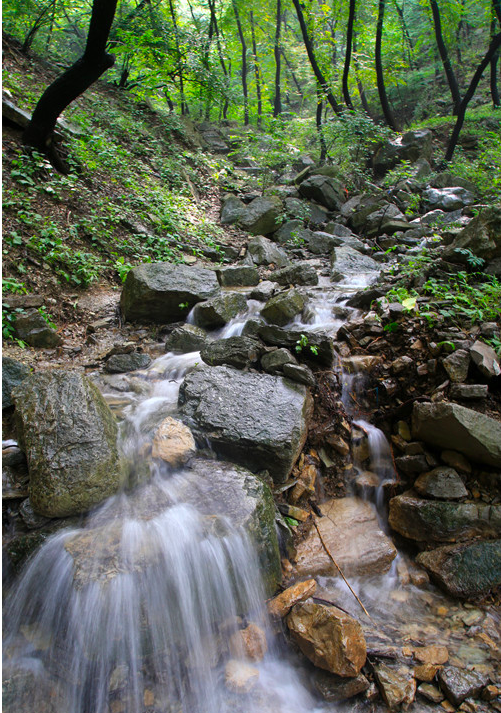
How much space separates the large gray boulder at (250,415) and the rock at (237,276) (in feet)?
12.1

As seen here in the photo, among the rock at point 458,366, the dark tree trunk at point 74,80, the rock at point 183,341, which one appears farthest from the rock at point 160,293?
the rock at point 458,366

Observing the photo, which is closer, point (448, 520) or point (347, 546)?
point (448, 520)

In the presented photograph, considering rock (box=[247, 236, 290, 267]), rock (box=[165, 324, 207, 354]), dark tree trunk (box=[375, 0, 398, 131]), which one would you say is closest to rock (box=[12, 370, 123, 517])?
rock (box=[165, 324, 207, 354])

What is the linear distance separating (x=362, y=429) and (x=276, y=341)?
1366 mm

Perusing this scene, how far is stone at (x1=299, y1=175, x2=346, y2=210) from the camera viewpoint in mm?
11086

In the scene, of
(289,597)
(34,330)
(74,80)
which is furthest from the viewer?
(74,80)

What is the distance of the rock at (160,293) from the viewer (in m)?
5.53

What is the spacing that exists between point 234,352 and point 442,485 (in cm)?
237

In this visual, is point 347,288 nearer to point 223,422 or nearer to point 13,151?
point 223,422

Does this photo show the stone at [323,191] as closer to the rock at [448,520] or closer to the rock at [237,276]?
the rock at [237,276]

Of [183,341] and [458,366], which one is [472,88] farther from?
[183,341]

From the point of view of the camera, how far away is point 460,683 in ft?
7.54

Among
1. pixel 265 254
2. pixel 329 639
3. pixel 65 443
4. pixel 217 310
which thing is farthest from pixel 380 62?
pixel 329 639

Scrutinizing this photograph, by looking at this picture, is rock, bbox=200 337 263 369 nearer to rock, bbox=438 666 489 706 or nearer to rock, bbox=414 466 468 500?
rock, bbox=414 466 468 500
